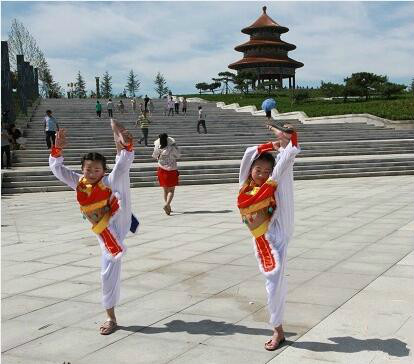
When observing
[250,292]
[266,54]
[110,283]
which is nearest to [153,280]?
[250,292]

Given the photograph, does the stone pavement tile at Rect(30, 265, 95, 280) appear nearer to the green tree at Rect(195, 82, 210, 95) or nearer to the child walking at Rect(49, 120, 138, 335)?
the child walking at Rect(49, 120, 138, 335)

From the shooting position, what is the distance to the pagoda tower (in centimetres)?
6444

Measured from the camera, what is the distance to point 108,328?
165 inches

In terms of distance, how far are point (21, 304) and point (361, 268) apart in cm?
364

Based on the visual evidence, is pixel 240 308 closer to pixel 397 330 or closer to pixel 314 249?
pixel 397 330

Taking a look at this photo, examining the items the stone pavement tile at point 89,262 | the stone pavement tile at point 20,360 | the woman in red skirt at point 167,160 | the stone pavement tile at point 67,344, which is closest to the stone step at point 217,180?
the woman in red skirt at point 167,160

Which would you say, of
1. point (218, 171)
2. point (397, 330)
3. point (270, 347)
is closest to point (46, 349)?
point (270, 347)

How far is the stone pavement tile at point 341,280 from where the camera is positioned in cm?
538

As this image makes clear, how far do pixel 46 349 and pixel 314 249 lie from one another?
4.13 metres

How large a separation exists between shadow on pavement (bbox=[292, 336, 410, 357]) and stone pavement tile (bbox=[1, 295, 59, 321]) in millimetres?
2464

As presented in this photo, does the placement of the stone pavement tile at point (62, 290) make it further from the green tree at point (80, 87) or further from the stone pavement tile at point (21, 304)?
the green tree at point (80, 87)

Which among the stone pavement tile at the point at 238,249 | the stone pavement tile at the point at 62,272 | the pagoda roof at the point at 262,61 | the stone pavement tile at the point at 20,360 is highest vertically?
the pagoda roof at the point at 262,61

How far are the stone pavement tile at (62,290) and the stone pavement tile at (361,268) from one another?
2.73m

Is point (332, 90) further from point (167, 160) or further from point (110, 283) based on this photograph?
point (110, 283)
